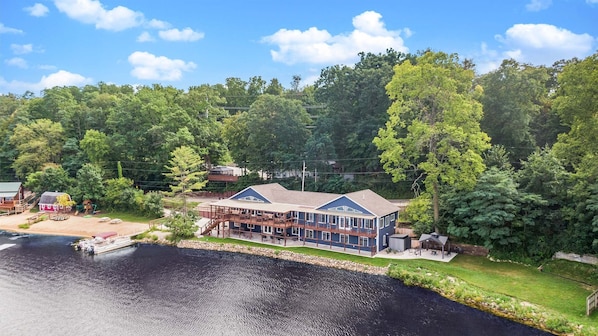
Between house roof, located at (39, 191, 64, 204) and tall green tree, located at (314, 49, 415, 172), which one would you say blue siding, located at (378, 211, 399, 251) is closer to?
tall green tree, located at (314, 49, 415, 172)

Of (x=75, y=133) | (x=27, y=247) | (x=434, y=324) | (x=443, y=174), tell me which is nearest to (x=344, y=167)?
(x=443, y=174)

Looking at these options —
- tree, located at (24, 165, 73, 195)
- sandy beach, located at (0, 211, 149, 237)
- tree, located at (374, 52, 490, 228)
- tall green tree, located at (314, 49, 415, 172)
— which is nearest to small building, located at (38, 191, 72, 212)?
tree, located at (24, 165, 73, 195)

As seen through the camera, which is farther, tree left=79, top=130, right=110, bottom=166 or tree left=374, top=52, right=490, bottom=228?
tree left=79, top=130, right=110, bottom=166

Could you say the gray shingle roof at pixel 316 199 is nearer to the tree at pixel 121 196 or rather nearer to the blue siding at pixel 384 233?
the blue siding at pixel 384 233

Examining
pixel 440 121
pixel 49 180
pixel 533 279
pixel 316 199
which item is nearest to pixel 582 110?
pixel 440 121

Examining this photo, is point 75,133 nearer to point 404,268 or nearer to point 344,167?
point 344,167

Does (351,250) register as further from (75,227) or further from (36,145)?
(36,145)
